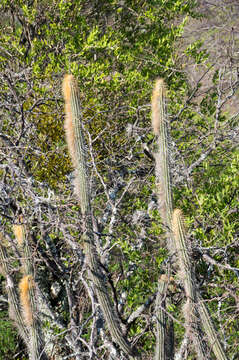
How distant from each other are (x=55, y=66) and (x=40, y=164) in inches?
64.4

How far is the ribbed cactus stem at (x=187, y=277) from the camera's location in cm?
306

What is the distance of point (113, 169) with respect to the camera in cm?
580

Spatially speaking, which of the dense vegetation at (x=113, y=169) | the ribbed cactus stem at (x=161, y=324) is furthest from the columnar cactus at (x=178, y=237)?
the dense vegetation at (x=113, y=169)

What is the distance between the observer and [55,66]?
6.44 meters

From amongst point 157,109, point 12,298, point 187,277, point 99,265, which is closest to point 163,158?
point 157,109

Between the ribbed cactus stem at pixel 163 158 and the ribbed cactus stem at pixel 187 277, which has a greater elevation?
the ribbed cactus stem at pixel 163 158

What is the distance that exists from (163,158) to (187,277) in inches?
33.9

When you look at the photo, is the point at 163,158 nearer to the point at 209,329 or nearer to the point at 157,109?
the point at 157,109

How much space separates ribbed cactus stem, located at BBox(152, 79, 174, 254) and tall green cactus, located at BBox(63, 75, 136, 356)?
0.59 metres

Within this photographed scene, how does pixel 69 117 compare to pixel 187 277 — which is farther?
pixel 69 117

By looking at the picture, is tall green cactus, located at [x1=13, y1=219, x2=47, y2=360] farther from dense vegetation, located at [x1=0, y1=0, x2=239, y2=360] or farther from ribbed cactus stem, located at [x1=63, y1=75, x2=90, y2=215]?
ribbed cactus stem, located at [x1=63, y1=75, x2=90, y2=215]

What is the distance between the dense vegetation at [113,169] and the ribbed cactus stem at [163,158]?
0.93 metres

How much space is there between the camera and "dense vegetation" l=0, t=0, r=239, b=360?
4.60 metres

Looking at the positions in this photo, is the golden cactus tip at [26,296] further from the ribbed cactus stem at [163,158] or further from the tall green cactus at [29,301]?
the ribbed cactus stem at [163,158]
